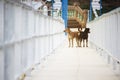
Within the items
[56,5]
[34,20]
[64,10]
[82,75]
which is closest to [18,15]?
[34,20]

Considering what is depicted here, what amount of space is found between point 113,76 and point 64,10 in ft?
90.6

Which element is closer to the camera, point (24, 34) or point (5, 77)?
point (5, 77)

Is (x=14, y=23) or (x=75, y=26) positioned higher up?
(x=14, y=23)

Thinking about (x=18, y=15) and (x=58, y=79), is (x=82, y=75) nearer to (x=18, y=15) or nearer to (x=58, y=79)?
(x=58, y=79)

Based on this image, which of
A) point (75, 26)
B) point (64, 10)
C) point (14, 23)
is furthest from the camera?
point (75, 26)

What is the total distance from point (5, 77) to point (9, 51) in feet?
1.29

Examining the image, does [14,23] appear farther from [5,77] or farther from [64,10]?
[64,10]

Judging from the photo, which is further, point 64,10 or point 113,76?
point 64,10

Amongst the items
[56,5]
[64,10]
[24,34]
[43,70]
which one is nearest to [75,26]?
[64,10]

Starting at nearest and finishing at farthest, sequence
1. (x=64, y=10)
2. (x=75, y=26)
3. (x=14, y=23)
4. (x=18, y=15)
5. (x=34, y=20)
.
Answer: (x=14, y=23) < (x=18, y=15) < (x=34, y=20) < (x=64, y=10) < (x=75, y=26)

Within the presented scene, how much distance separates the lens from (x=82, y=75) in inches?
352

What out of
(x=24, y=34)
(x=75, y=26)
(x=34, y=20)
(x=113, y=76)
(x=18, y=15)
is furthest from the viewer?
(x=75, y=26)

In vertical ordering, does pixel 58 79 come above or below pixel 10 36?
below

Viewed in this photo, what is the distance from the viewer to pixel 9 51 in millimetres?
5062
